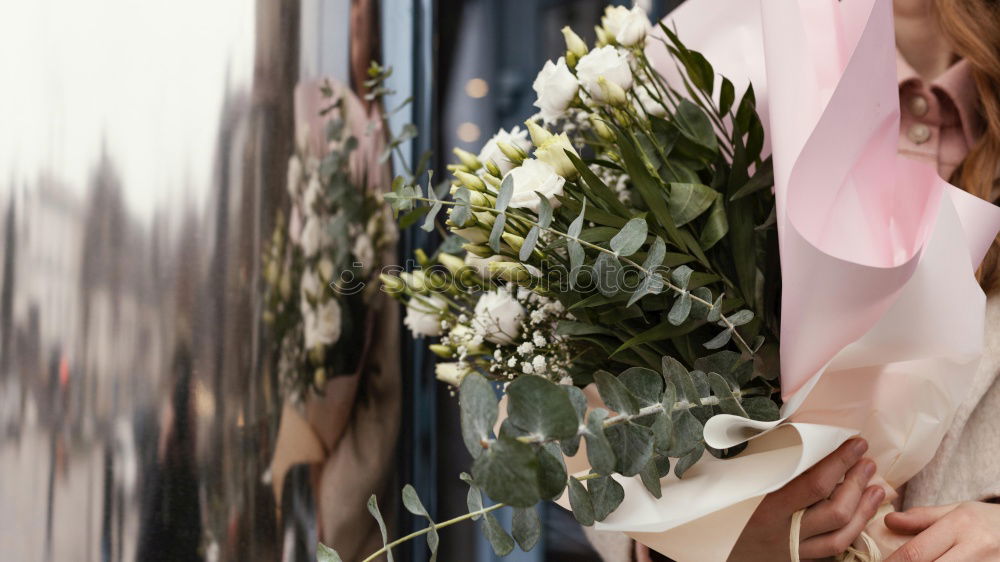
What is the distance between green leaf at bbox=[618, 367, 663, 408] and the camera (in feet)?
1.49

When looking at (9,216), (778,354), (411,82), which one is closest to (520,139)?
(778,354)

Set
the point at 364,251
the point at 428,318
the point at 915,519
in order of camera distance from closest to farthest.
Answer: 1. the point at 915,519
2. the point at 428,318
3. the point at 364,251

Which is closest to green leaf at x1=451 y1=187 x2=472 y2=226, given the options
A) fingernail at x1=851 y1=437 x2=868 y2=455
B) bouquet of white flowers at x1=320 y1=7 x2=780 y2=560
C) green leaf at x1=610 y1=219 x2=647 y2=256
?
bouquet of white flowers at x1=320 y1=7 x2=780 y2=560

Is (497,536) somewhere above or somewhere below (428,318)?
below

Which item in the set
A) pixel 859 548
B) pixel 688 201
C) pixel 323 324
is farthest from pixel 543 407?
pixel 323 324

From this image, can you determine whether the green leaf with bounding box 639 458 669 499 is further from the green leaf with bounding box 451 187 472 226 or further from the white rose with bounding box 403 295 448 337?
the white rose with bounding box 403 295 448 337

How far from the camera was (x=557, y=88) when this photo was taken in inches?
22.5

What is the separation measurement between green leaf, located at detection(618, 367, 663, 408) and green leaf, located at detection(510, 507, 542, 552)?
10 cm

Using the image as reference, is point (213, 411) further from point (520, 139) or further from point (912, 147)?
point (912, 147)

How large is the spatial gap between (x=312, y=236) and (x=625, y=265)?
405 millimetres

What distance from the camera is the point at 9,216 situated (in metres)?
0.67

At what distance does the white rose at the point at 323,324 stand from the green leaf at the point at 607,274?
1.29 ft

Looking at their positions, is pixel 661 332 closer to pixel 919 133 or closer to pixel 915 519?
pixel 915 519

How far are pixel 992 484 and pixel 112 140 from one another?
→ 840mm
